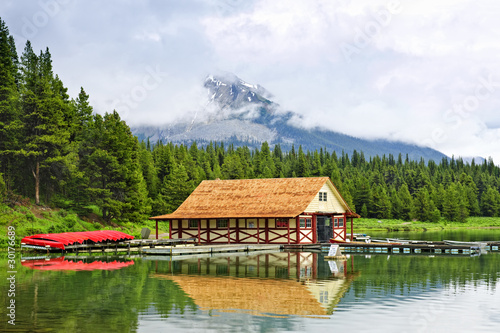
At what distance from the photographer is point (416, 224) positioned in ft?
349

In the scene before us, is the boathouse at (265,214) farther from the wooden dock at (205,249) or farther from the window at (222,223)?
the wooden dock at (205,249)

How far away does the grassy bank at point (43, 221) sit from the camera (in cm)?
4600

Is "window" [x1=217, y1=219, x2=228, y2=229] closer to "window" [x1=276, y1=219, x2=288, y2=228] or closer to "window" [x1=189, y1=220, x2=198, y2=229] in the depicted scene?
"window" [x1=189, y1=220, x2=198, y2=229]

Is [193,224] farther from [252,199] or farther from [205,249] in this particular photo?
[205,249]

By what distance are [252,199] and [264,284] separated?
89.7ft

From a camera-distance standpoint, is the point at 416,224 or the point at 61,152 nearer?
the point at 61,152

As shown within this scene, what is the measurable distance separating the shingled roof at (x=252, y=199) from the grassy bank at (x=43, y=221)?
958 centimetres

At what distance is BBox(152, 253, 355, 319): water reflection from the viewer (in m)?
17.4

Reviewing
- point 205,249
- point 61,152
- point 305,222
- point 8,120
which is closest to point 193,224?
point 205,249

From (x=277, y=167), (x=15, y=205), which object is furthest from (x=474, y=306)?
(x=277, y=167)

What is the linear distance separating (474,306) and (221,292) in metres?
9.06

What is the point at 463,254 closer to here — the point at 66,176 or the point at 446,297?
the point at 446,297

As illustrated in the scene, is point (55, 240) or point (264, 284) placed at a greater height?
point (55, 240)

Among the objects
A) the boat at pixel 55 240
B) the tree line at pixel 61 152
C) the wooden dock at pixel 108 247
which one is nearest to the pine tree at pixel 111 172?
the tree line at pixel 61 152
